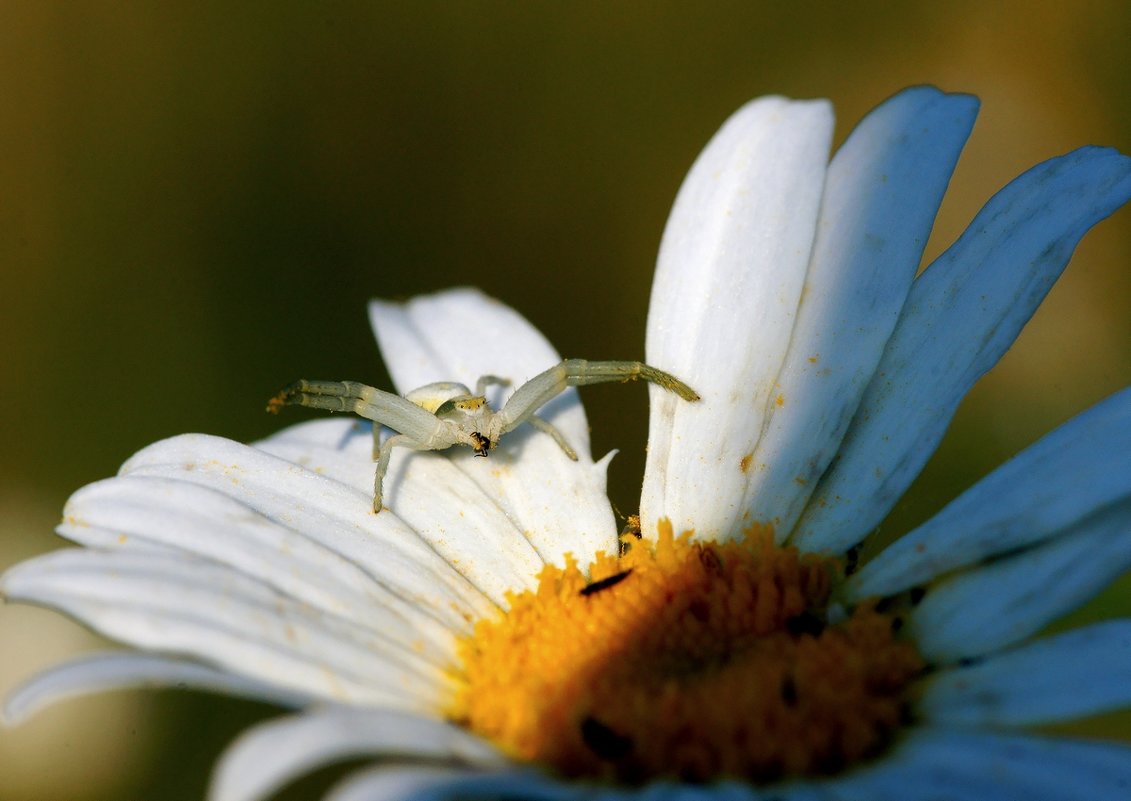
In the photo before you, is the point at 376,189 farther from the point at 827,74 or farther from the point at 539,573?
the point at 539,573

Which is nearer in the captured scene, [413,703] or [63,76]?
[413,703]

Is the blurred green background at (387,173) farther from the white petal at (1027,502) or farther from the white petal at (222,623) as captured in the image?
the white petal at (222,623)

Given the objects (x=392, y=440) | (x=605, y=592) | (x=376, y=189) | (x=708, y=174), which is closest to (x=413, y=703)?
(x=605, y=592)

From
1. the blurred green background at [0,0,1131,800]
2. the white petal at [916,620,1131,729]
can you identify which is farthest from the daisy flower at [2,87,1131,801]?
the blurred green background at [0,0,1131,800]

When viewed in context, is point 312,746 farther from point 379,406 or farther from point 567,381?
point 567,381

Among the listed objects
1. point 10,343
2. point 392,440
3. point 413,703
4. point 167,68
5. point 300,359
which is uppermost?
point 167,68

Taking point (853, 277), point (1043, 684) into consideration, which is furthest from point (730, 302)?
point (1043, 684)

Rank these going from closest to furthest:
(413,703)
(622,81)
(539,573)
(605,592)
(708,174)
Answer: (413,703)
(605,592)
(539,573)
(708,174)
(622,81)

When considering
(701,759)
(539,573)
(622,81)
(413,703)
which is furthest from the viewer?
(622,81)
